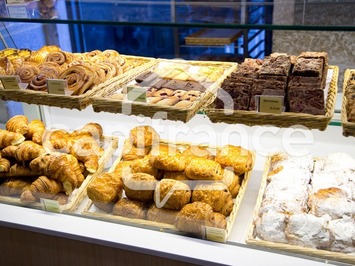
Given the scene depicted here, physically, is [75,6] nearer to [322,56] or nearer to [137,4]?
[137,4]

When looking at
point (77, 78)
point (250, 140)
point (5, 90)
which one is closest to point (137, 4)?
point (77, 78)

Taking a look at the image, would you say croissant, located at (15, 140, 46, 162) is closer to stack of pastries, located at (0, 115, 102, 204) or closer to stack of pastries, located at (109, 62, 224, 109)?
stack of pastries, located at (0, 115, 102, 204)

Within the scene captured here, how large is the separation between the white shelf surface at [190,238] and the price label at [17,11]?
69 cm

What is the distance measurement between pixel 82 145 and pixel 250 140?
2.66ft

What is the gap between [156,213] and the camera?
167 centimetres

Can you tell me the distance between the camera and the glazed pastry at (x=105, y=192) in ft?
5.75

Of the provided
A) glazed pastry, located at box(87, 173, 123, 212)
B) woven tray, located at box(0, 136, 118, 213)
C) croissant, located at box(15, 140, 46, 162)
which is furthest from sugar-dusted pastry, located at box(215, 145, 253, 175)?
croissant, located at box(15, 140, 46, 162)

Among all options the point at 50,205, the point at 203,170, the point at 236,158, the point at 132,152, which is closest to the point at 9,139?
the point at 50,205

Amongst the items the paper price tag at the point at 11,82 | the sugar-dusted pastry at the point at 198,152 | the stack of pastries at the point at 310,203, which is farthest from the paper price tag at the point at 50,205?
the stack of pastries at the point at 310,203

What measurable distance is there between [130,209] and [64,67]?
2.22 ft

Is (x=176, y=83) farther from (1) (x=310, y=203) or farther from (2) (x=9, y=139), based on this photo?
(2) (x=9, y=139)

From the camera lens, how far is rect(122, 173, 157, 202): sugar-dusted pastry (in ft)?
5.68

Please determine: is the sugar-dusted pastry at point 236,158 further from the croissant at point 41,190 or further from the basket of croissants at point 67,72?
the croissant at point 41,190

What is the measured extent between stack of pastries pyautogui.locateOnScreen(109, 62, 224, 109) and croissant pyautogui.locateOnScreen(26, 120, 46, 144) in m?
0.61
